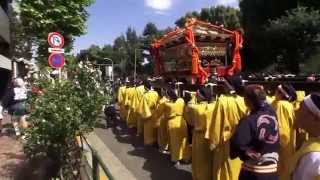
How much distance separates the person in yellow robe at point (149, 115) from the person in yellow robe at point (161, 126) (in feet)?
1.42

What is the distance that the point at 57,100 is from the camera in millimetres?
7594

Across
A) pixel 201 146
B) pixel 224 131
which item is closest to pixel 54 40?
pixel 201 146

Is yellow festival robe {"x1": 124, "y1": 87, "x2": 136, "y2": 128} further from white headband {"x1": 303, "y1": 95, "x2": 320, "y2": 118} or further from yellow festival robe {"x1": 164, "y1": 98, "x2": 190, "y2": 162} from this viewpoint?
white headband {"x1": 303, "y1": 95, "x2": 320, "y2": 118}

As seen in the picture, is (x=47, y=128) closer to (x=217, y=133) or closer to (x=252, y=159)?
(x=217, y=133)

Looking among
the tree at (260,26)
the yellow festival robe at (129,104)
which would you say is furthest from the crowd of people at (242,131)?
the tree at (260,26)

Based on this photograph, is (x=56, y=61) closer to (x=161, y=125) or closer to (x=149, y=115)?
(x=149, y=115)

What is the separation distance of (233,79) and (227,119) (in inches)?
25.6

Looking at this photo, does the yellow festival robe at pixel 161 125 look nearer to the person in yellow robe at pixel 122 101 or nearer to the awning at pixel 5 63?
the person in yellow robe at pixel 122 101

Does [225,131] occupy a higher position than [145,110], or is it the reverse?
[225,131]

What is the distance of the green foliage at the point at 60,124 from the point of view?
7.25m

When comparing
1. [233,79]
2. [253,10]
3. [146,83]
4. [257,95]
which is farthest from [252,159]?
[253,10]

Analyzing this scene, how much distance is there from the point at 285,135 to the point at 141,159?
200 inches

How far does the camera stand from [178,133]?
1002 centimetres

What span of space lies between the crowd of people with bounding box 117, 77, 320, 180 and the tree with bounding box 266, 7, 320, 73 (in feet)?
49.6
